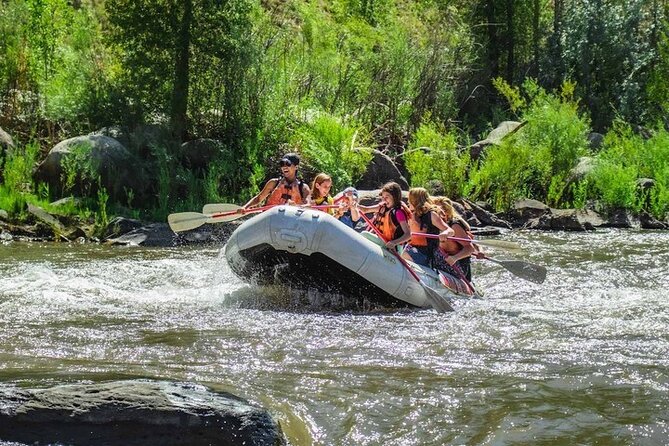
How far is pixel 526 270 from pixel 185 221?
11.6ft

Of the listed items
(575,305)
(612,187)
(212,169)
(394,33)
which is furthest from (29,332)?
(394,33)

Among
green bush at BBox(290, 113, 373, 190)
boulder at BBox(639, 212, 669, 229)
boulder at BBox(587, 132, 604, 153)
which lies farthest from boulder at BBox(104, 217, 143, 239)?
boulder at BBox(587, 132, 604, 153)

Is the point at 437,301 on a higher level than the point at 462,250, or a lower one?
lower

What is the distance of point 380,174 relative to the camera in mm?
16578

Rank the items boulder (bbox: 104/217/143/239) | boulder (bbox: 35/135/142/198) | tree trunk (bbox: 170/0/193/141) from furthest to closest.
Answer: tree trunk (bbox: 170/0/193/141), boulder (bbox: 35/135/142/198), boulder (bbox: 104/217/143/239)

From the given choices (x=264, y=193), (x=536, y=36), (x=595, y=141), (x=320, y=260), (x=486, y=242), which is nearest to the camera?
(x=320, y=260)

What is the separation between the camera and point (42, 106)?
17250mm

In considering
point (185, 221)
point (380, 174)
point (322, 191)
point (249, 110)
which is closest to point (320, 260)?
point (322, 191)

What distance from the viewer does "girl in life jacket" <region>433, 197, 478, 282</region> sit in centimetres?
920

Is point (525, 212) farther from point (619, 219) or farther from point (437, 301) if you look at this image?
point (437, 301)

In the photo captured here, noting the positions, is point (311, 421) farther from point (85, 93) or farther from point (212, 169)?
point (85, 93)

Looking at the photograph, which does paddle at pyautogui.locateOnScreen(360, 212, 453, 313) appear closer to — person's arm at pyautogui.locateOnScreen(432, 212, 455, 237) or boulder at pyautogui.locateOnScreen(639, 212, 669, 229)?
person's arm at pyautogui.locateOnScreen(432, 212, 455, 237)

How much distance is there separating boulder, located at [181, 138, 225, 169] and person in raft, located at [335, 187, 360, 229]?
680 cm

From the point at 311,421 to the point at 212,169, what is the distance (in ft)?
35.5
